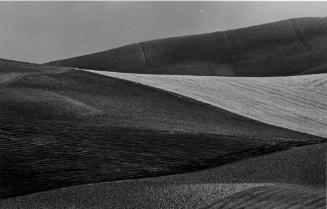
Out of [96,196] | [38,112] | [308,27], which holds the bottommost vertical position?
[96,196]

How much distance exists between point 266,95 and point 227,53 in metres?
3.18

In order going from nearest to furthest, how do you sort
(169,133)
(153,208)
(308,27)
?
(153,208) < (169,133) < (308,27)

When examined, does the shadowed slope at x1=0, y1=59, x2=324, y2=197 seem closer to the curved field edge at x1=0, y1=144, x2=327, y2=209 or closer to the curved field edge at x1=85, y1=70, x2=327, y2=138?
the curved field edge at x1=0, y1=144, x2=327, y2=209

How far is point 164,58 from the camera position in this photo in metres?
8.01

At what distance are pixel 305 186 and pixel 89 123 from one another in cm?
144

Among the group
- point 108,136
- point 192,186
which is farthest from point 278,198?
point 108,136

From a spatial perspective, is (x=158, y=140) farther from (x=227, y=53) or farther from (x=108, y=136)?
(x=227, y=53)

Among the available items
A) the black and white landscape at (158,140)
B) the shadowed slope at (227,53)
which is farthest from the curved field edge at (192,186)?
the shadowed slope at (227,53)

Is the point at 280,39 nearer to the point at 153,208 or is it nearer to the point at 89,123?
the point at 89,123

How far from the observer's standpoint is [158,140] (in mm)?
3215

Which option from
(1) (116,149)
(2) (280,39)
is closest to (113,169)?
(1) (116,149)

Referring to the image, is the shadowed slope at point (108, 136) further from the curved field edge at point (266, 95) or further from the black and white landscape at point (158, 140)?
the curved field edge at point (266, 95)

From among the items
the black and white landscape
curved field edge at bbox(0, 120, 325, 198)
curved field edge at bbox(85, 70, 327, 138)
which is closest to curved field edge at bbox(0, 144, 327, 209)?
the black and white landscape

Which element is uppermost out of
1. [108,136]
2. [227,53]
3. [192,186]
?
[227,53]
